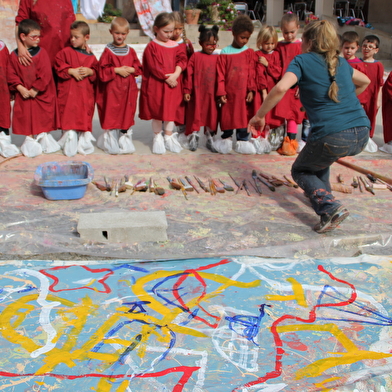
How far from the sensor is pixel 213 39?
587 centimetres

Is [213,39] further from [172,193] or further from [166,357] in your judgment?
[166,357]

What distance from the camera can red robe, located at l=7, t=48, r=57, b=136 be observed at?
18.2 ft

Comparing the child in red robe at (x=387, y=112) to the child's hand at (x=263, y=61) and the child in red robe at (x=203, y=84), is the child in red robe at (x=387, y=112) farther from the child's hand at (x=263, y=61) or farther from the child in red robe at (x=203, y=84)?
the child in red robe at (x=203, y=84)

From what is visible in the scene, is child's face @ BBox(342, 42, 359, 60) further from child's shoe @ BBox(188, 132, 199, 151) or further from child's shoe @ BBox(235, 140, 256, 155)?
child's shoe @ BBox(188, 132, 199, 151)

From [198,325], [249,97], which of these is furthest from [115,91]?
[198,325]

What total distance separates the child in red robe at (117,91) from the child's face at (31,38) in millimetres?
766

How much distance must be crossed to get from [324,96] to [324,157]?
0.47 metres

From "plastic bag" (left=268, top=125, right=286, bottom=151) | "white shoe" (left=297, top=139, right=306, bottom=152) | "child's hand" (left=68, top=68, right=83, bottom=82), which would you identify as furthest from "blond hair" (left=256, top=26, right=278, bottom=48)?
"child's hand" (left=68, top=68, right=83, bottom=82)

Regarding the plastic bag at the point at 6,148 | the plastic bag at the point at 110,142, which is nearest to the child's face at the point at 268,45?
the plastic bag at the point at 110,142

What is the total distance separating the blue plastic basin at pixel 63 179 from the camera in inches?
168

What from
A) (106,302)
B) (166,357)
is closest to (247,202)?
(106,302)

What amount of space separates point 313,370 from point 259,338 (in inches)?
13.0

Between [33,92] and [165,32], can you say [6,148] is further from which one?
[165,32]

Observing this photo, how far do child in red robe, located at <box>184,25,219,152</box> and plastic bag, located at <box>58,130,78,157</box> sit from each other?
1.46m
